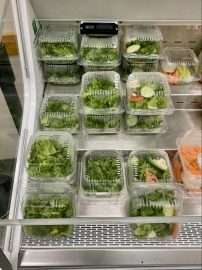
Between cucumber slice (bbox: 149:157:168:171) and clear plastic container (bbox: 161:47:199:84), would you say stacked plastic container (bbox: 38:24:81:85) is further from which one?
cucumber slice (bbox: 149:157:168:171)

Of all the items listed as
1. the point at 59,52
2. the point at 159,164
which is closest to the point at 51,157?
the point at 159,164

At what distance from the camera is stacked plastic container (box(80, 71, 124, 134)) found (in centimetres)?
134

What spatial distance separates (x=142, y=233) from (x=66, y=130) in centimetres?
58

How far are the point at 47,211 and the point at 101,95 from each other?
1.95 ft

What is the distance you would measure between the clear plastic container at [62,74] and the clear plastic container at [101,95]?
0.35 feet

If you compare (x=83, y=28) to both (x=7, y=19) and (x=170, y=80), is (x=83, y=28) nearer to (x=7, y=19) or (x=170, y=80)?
(x=7, y=19)

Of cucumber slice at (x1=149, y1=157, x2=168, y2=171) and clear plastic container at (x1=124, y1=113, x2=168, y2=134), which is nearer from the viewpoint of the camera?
cucumber slice at (x1=149, y1=157, x2=168, y2=171)

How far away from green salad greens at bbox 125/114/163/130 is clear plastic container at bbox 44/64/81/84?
383 millimetres

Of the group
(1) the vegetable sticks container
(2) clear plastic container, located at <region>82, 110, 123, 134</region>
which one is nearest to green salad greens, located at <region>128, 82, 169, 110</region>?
(1) the vegetable sticks container

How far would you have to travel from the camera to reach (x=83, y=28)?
4.81ft

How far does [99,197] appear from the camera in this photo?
1178mm

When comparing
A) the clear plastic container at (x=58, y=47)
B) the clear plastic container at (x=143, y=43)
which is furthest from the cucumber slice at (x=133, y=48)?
the clear plastic container at (x=58, y=47)

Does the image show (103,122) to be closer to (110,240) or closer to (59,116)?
(59,116)

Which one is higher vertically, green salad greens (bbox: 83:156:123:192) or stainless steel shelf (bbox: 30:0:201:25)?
stainless steel shelf (bbox: 30:0:201:25)
